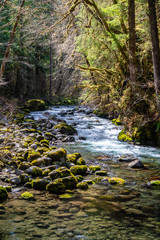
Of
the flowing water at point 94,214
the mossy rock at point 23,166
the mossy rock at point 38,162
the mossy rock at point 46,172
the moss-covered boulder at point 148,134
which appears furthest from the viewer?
the moss-covered boulder at point 148,134

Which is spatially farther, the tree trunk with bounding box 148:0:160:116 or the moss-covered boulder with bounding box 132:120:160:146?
the moss-covered boulder with bounding box 132:120:160:146

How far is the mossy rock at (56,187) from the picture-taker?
4684 millimetres

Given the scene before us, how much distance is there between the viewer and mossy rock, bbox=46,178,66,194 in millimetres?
4684

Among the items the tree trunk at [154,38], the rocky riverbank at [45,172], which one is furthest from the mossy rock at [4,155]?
the tree trunk at [154,38]

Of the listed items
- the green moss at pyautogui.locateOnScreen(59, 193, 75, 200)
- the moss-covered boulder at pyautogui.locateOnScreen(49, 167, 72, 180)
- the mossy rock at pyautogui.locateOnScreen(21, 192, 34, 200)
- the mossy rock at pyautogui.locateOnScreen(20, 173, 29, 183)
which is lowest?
the green moss at pyautogui.locateOnScreen(59, 193, 75, 200)

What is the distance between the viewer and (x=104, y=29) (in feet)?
37.2

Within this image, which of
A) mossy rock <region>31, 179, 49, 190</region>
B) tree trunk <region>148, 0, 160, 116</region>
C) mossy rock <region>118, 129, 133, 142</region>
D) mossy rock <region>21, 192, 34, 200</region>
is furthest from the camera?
mossy rock <region>118, 129, 133, 142</region>

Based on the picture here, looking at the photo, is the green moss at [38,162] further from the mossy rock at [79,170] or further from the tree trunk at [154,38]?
the tree trunk at [154,38]

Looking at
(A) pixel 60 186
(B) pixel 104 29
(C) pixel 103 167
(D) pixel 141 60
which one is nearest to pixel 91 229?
(A) pixel 60 186

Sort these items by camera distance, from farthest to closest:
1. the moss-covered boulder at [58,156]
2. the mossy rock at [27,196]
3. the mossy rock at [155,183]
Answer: the moss-covered boulder at [58,156] → the mossy rock at [155,183] → the mossy rock at [27,196]

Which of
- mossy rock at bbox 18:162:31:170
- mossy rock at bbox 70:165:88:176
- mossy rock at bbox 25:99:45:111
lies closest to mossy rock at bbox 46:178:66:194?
mossy rock at bbox 70:165:88:176

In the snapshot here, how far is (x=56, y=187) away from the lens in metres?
4.72

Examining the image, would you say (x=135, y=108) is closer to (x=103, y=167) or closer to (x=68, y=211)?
(x=103, y=167)

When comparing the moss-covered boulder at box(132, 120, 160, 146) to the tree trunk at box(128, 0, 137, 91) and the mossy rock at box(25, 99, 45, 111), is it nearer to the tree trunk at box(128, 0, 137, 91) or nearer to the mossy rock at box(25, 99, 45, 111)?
the tree trunk at box(128, 0, 137, 91)
